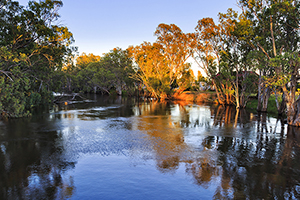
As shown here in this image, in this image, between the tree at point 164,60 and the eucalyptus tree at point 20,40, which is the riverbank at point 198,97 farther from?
the eucalyptus tree at point 20,40

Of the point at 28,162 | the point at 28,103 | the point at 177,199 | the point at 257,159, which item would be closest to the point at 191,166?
the point at 177,199

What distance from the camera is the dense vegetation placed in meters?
15.5

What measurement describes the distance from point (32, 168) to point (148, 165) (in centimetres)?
361

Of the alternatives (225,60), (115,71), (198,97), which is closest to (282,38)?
(225,60)

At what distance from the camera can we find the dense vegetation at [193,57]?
51.0 ft

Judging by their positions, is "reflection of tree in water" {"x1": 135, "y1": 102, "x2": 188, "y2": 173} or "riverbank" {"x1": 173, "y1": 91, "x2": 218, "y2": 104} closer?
"reflection of tree in water" {"x1": 135, "y1": 102, "x2": 188, "y2": 173}

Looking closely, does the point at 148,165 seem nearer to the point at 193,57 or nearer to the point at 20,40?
the point at 20,40

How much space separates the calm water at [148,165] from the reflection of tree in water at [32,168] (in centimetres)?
2

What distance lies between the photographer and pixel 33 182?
19.7ft

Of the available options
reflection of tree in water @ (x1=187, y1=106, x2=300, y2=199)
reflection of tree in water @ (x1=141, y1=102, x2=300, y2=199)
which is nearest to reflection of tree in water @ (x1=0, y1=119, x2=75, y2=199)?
reflection of tree in water @ (x1=141, y1=102, x2=300, y2=199)

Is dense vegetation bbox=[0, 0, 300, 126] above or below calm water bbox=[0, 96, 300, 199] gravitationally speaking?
above

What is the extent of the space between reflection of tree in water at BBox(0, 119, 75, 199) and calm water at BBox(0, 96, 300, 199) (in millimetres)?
23

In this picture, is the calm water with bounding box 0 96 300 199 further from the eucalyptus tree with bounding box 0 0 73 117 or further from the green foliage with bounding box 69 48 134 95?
the green foliage with bounding box 69 48 134 95

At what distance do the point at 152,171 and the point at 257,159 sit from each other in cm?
400
